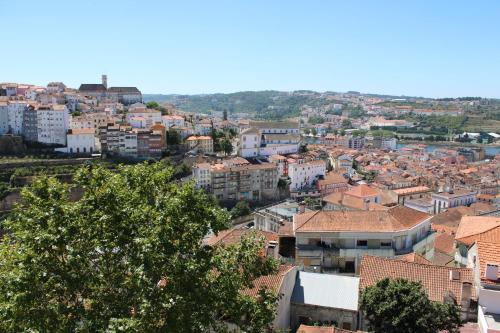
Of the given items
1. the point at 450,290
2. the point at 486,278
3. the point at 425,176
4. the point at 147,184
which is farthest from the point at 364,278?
the point at 425,176

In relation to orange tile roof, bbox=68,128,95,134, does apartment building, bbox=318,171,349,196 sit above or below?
below

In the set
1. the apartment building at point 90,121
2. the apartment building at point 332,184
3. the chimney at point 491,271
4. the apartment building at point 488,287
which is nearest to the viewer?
the apartment building at point 488,287

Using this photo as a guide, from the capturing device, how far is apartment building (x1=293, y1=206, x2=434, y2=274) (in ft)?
72.9

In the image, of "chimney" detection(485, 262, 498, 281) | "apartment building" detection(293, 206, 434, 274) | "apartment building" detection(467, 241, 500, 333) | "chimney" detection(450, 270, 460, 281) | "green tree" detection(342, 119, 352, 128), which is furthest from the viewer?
"green tree" detection(342, 119, 352, 128)

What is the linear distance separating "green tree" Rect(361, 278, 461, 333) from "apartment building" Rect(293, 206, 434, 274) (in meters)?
6.78

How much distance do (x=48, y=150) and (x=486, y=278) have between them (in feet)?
206

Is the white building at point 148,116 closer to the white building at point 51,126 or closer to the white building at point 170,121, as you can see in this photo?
the white building at point 170,121

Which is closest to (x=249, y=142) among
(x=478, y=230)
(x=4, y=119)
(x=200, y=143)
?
(x=200, y=143)

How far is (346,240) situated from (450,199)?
3963 centimetres

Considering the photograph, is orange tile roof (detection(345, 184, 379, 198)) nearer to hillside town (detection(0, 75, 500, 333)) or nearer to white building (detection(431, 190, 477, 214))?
hillside town (detection(0, 75, 500, 333))

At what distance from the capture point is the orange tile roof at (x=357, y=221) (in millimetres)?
22609

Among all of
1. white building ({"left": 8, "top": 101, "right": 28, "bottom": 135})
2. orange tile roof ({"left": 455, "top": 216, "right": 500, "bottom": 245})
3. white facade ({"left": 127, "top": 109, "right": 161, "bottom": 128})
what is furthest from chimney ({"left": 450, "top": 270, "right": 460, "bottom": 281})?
white facade ({"left": 127, "top": 109, "right": 161, "bottom": 128})

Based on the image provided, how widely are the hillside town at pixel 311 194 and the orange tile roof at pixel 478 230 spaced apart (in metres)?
0.09

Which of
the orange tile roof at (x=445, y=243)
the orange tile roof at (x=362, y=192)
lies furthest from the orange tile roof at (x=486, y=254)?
the orange tile roof at (x=362, y=192)
